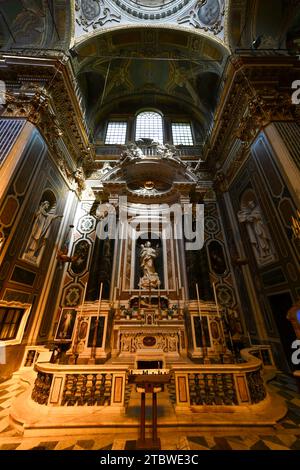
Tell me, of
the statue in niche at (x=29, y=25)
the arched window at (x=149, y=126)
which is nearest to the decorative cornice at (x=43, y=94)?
the statue in niche at (x=29, y=25)

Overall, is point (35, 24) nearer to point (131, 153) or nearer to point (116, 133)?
point (116, 133)

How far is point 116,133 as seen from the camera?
12961 mm

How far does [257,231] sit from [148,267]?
4.47 m

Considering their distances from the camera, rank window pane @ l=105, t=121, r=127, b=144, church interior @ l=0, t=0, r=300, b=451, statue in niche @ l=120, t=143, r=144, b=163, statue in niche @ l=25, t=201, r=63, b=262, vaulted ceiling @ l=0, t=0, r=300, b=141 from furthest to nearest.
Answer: window pane @ l=105, t=121, r=127, b=144, statue in niche @ l=120, t=143, r=144, b=163, vaulted ceiling @ l=0, t=0, r=300, b=141, statue in niche @ l=25, t=201, r=63, b=262, church interior @ l=0, t=0, r=300, b=451

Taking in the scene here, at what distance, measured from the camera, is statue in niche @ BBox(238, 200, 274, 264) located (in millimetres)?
7078

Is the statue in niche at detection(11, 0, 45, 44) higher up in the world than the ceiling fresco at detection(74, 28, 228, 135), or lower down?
lower down

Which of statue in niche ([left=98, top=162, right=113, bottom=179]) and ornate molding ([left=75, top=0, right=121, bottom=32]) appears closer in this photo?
ornate molding ([left=75, top=0, right=121, bottom=32])

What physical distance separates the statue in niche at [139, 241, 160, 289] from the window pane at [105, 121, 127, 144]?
23.7ft

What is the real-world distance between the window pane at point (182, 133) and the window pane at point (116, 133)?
10.5ft

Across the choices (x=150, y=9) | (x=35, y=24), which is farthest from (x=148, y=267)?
(x=150, y=9)

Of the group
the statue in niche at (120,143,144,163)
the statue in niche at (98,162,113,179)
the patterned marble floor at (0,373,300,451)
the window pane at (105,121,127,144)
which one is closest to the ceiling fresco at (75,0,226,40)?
the window pane at (105,121,127,144)

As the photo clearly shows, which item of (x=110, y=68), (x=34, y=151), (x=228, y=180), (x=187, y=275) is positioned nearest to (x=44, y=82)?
(x=34, y=151)

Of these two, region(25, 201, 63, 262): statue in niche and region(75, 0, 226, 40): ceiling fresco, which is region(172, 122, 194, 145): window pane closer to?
region(75, 0, 226, 40): ceiling fresco

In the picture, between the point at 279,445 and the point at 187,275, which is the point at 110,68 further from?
the point at 279,445
